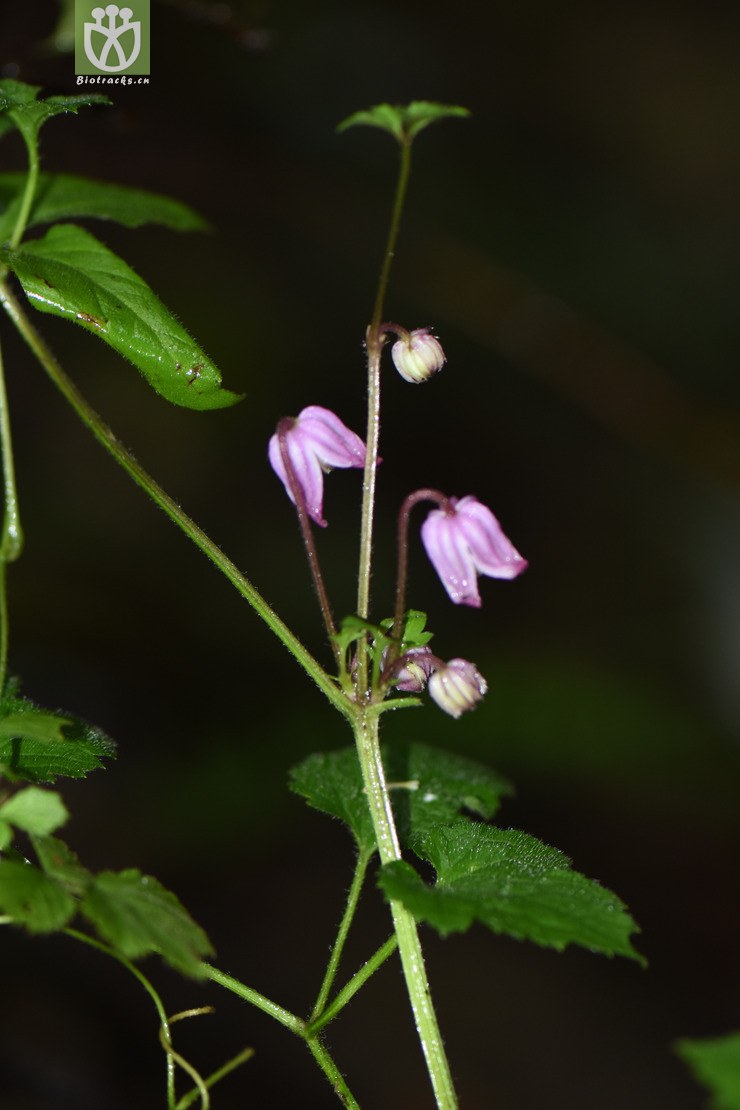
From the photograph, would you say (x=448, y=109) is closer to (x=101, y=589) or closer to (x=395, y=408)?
(x=101, y=589)

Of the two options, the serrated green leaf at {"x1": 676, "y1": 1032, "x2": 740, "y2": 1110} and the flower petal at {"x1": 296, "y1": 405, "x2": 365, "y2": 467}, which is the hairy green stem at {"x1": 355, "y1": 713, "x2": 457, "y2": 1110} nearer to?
the flower petal at {"x1": 296, "y1": 405, "x2": 365, "y2": 467}

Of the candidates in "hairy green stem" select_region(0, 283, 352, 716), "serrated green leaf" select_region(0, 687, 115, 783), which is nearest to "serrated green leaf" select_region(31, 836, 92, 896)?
"serrated green leaf" select_region(0, 687, 115, 783)

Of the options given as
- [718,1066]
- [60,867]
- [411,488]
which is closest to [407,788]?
[60,867]

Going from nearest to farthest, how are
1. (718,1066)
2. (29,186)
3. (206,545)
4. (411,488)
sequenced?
(718,1066), (206,545), (29,186), (411,488)

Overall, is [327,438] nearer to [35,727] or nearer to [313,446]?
[313,446]

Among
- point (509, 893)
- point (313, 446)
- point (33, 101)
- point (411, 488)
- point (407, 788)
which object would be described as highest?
point (33, 101)

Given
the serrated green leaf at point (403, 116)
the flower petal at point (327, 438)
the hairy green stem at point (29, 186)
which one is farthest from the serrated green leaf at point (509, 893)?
the hairy green stem at point (29, 186)

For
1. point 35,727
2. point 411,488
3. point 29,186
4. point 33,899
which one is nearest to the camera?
point 33,899
